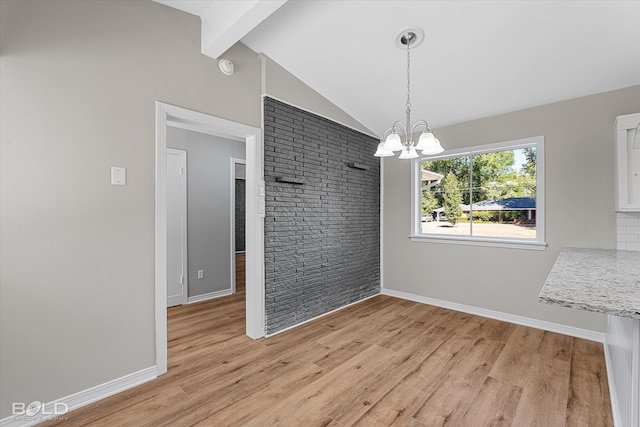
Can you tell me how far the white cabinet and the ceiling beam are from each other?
2971mm

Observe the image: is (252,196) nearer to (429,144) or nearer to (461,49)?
(429,144)

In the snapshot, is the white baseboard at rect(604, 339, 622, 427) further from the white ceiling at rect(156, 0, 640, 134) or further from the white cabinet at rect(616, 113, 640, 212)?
the white ceiling at rect(156, 0, 640, 134)

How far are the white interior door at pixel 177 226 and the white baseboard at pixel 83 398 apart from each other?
1.82 m

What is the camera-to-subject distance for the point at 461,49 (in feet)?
8.27

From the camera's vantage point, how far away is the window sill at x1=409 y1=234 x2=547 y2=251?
3.14 meters

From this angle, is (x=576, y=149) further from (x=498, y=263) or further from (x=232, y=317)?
(x=232, y=317)

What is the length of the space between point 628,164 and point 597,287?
6.56 feet

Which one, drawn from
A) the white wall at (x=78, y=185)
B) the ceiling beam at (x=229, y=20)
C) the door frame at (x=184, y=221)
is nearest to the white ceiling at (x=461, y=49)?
the ceiling beam at (x=229, y=20)

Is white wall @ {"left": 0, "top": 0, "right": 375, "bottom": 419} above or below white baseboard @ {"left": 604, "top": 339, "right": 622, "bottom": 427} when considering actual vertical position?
above

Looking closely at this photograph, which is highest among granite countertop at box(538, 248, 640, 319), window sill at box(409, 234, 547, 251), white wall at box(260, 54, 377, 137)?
white wall at box(260, 54, 377, 137)

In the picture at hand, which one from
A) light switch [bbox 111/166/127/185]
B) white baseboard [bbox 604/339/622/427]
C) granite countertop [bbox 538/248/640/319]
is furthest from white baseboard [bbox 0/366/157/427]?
white baseboard [bbox 604/339/622/427]

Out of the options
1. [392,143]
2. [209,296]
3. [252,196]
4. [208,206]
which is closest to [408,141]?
[392,143]

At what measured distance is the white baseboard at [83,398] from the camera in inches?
66.0

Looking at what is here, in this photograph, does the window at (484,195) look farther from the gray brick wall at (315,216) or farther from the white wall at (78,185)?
the white wall at (78,185)
